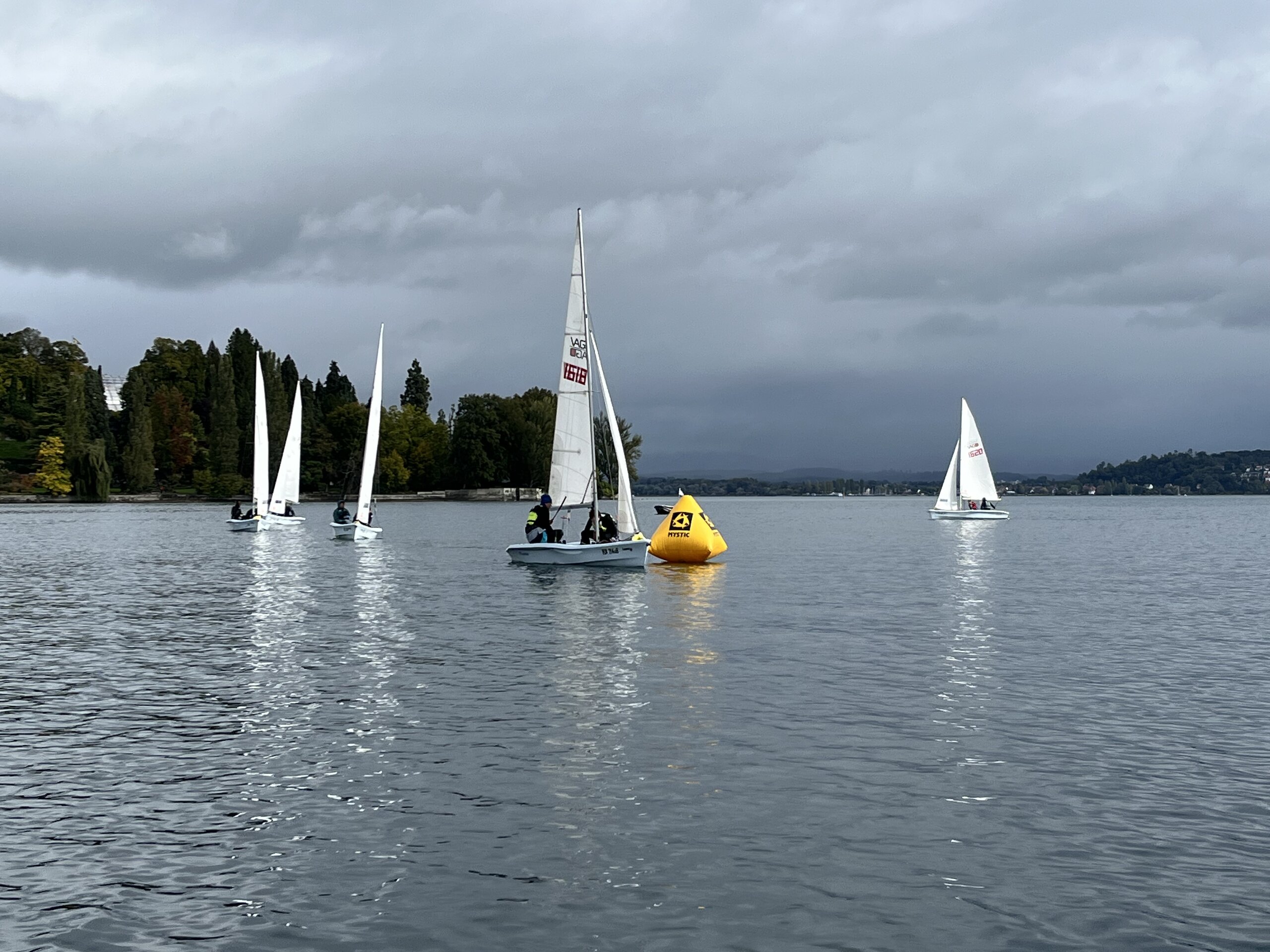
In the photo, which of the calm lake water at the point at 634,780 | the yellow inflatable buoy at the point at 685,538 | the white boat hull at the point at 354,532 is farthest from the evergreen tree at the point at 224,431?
the calm lake water at the point at 634,780

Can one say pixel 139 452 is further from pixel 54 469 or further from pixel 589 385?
pixel 589 385

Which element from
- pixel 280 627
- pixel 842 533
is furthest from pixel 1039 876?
pixel 842 533

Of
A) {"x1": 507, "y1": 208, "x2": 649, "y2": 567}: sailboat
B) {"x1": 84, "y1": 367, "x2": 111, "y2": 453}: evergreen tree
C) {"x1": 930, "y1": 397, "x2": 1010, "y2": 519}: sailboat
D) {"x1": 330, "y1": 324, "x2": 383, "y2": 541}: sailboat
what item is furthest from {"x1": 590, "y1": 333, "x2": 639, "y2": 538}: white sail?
{"x1": 84, "y1": 367, "x2": 111, "y2": 453}: evergreen tree

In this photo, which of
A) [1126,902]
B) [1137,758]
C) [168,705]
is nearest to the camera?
[1126,902]

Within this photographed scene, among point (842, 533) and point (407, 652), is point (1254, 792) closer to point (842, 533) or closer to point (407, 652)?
point (407, 652)

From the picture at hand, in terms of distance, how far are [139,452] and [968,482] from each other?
427 feet

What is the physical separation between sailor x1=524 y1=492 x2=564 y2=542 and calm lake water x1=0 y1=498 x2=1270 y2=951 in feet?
44.8

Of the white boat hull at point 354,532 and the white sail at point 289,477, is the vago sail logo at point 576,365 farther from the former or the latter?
the white sail at point 289,477

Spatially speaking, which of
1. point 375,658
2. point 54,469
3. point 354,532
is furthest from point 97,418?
point 375,658

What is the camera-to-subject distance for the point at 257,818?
533 inches

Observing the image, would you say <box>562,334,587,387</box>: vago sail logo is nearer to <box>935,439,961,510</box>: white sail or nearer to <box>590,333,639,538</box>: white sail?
<box>590,333,639,538</box>: white sail

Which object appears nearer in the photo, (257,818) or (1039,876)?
(1039,876)

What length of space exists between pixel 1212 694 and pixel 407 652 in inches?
657

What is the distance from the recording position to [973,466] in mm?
119625
